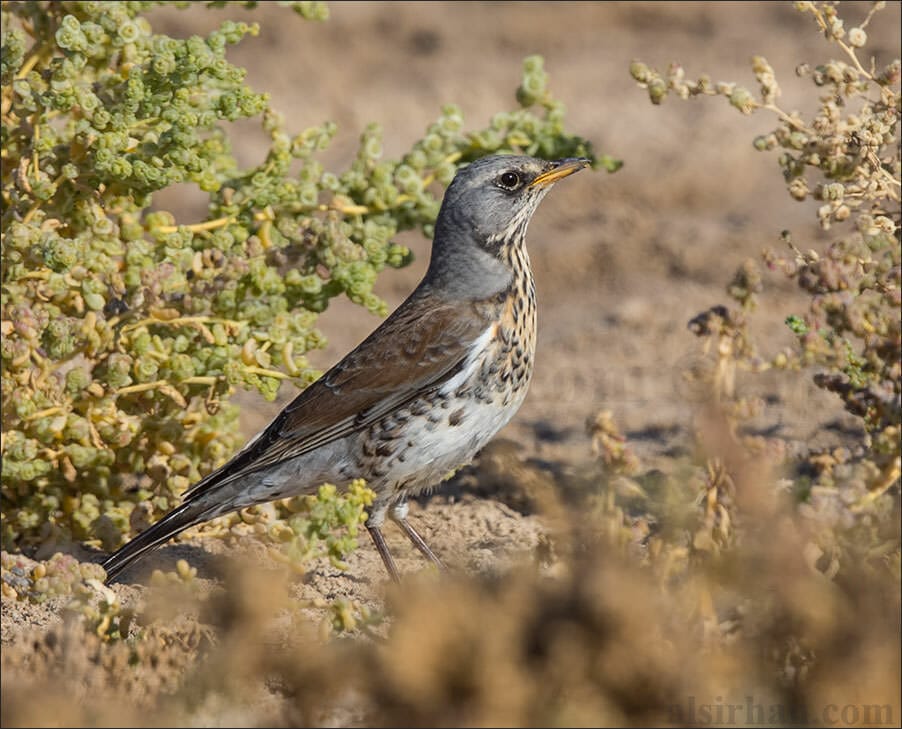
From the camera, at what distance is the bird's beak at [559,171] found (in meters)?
5.75

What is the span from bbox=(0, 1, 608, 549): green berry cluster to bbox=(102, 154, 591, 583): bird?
0.61ft

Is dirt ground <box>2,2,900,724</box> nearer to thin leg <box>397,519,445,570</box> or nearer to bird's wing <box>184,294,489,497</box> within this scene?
thin leg <box>397,519,445,570</box>

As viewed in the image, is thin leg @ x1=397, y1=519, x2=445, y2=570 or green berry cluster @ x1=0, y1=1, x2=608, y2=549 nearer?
green berry cluster @ x1=0, y1=1, x2=608, y2=549

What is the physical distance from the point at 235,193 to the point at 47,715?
9.64ft

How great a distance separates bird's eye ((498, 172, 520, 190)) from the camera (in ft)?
18.9

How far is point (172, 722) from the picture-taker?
3.45 m

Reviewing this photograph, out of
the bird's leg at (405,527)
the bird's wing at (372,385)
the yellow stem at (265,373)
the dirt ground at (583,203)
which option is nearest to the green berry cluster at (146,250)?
the yellow stem at (265,373)

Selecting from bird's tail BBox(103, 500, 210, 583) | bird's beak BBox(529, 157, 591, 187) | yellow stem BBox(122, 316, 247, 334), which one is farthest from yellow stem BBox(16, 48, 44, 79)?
bird's beak BBox(529, 157, 591, 187)

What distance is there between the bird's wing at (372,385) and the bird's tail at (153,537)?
7cm

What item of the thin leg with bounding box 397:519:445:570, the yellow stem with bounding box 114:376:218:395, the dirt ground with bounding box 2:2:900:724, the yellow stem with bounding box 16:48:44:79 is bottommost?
the dirt ground with bounding box 2:2:900:724

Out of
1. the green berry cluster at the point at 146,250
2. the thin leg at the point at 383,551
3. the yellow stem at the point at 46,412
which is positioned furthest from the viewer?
the thin leg at the point at 383,551

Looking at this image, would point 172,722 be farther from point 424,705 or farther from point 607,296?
point 607,296

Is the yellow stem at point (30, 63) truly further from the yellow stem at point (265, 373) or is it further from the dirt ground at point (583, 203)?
the dirt ground at point (583, 203)

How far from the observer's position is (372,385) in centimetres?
546
